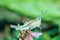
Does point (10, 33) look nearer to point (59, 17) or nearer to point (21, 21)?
point (21, 21)

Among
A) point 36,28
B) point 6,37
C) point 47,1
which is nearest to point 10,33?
point 6,37

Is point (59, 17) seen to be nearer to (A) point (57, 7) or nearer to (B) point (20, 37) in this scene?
(A) point (57, 7)

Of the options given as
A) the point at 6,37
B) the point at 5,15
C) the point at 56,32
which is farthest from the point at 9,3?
the point at 56,32

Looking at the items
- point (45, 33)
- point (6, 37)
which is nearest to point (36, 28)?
point (45, 33)

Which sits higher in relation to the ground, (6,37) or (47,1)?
(47,1)

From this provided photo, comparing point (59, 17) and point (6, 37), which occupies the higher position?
point (59, 17)
